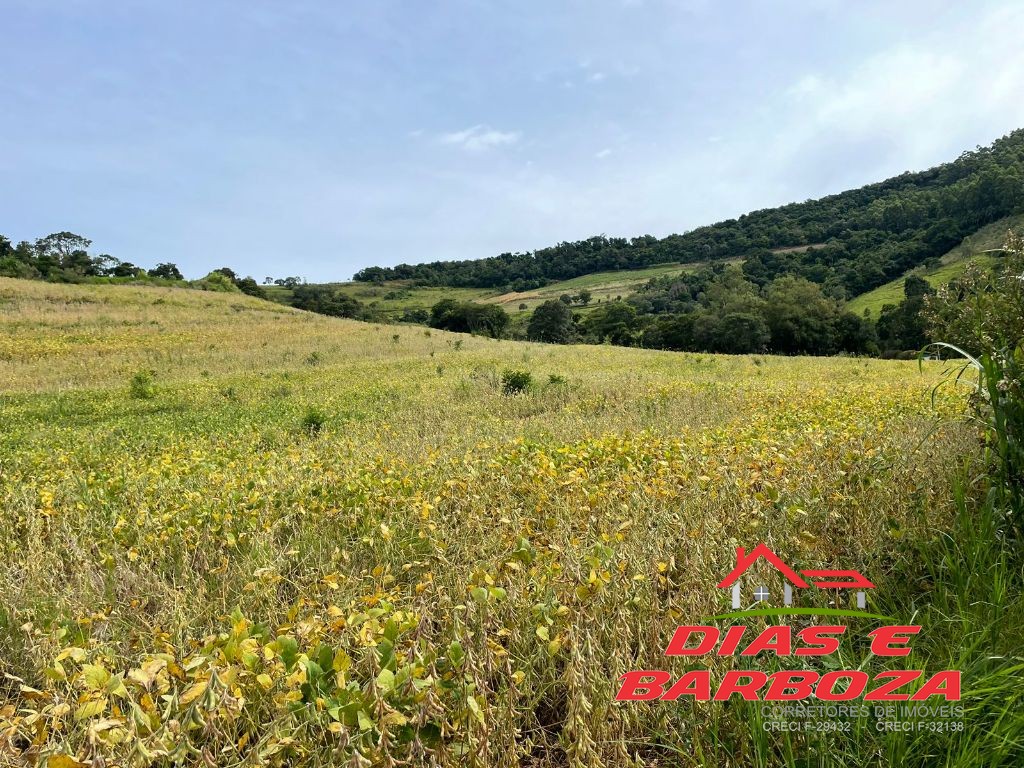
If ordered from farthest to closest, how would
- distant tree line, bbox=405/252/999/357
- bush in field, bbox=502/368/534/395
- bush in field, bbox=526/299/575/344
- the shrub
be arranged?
bush in field, bbox=526/299/575/344, distant tree line, bbox=405/252/999/357, bush in field, bbox=502/368/534/395, the shrub

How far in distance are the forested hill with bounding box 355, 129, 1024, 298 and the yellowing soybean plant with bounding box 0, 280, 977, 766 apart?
82799mm

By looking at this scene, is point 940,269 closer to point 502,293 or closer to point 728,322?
point 728,322

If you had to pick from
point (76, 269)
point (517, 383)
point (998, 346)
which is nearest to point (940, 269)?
point (517, 383)

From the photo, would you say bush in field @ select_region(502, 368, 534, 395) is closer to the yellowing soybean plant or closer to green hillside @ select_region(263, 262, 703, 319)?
the yellowing soybean plant

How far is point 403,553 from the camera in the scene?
11.1ft

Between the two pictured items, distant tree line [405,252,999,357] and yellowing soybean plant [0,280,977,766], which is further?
distant tree line [405,252,999,357]

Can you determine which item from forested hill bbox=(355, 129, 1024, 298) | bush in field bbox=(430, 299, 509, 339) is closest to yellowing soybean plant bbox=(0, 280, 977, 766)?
bush in field bbox=(430, 299, 509, 339)

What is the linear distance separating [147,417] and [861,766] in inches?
521

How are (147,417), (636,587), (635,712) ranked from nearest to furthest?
(635,712) → (636,587) → (147,417)

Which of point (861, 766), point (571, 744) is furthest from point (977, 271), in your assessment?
point (571, 744)

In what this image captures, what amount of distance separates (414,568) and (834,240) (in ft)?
383

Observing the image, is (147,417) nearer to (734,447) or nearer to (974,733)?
(734,447)

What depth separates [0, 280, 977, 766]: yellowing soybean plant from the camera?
1.79m

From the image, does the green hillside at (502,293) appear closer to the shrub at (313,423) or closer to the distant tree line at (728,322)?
the distant tree line at (728,322)
